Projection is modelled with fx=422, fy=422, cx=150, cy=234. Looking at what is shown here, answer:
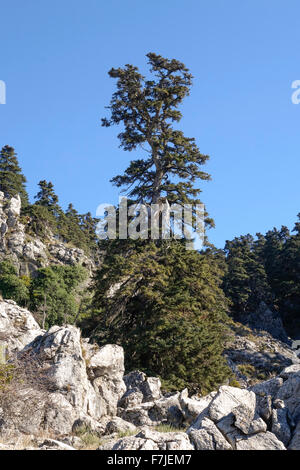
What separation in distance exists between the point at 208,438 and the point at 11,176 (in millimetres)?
66287

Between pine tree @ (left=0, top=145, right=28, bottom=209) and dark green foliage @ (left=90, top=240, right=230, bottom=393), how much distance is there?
169 feet

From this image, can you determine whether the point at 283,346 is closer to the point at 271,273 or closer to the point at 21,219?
the point at 271,273

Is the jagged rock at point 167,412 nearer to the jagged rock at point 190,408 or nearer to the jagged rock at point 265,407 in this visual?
the jagged rock at point 190,408

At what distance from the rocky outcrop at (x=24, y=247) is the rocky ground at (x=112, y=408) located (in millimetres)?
40405

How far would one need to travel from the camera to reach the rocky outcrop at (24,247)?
177 feet

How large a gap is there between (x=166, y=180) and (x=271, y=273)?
36484 millimetres

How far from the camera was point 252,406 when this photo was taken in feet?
28.7

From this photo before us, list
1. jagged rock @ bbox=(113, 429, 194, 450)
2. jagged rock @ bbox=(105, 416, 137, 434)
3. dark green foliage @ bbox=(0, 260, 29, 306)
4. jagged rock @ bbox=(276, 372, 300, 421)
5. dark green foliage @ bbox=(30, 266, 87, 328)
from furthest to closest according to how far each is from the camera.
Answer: dark green foliage @ bbox=(30, 266, 87, 328) < dark green foliage @ bbox=(0, 260, 29, 306) < jagged rock @ bbox=(105, 416, 137, 434) < jagged rock @ bbox=(276, 372, 300, 421) < jagged rock @ bbox=(113, 429, 194, 450)

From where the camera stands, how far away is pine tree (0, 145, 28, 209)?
219ft

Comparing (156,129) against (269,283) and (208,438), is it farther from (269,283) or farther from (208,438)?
(269,283)

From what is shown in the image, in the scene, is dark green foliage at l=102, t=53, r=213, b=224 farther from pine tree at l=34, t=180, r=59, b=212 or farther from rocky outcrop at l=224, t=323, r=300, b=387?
pine tree at l=34, t=180, r=59, b=212

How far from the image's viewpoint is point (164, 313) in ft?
57.7

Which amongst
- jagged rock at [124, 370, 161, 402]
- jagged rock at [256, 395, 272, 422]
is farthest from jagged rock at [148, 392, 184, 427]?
jagged rock at [256, 395, 272, 422]

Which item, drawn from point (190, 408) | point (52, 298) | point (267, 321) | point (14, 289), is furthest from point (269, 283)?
point (190, 408)
